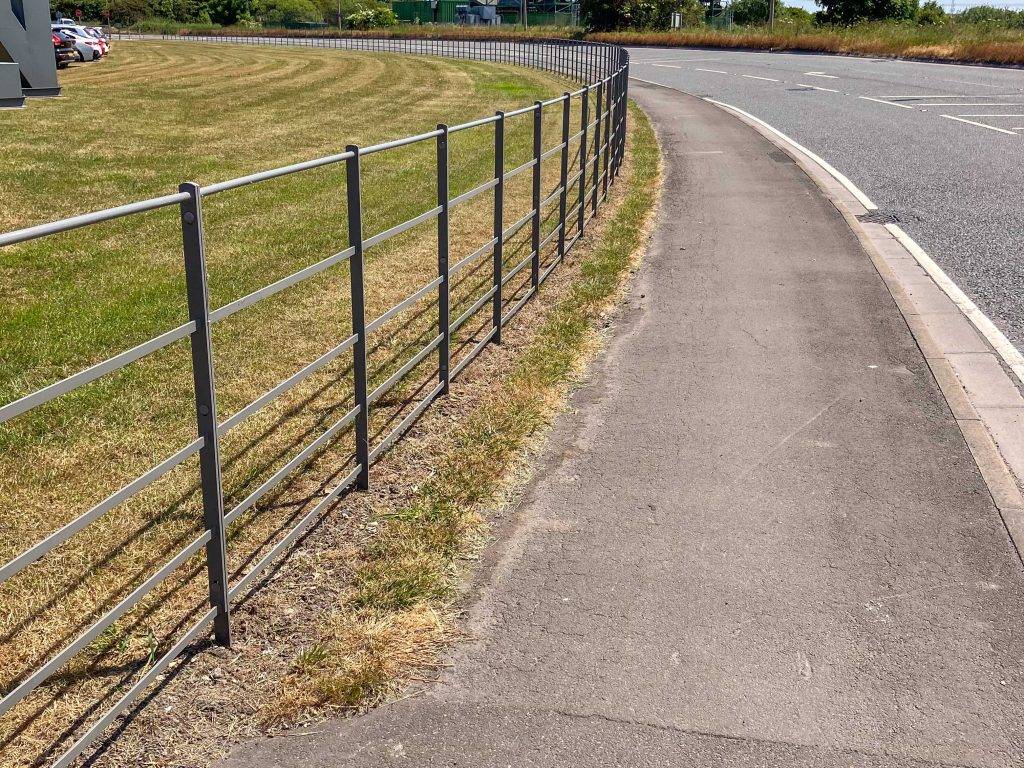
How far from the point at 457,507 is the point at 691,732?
1859mm

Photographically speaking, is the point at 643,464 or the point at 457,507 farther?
the point at 643,464

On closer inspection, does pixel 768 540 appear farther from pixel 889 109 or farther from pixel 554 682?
pixel 889 109

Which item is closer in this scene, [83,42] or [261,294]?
[261,294]

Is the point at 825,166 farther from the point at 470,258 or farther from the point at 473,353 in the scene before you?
the point at 470,258

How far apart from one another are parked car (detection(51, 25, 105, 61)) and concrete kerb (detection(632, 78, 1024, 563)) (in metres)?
39.5

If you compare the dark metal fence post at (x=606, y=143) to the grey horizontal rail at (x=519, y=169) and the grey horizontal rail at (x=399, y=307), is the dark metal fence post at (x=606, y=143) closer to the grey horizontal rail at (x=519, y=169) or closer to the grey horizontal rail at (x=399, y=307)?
the grey horizontal rail at (x=519, y=169)

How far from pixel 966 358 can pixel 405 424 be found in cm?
402

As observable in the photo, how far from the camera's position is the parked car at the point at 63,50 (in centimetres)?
3831

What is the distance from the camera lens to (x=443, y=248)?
6.03m

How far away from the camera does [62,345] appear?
7160 mm

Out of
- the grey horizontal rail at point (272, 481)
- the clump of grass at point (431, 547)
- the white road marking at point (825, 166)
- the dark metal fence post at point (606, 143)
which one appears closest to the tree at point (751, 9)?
the white road marking at point (825, 166)

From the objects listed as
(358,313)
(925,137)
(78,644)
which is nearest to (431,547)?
(358,313)

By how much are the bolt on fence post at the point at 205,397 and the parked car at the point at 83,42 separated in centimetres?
4384

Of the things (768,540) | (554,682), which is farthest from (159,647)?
Answer: (768,540)
